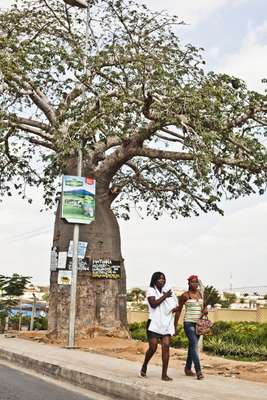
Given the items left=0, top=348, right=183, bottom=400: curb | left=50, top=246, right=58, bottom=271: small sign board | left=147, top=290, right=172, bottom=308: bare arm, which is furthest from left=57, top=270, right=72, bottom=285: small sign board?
left=147, top=290, right=172, bottom=308: bare arm

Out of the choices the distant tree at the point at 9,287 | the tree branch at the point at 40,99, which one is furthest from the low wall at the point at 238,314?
the tree branch at the point at 40,99

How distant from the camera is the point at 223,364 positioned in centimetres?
1210

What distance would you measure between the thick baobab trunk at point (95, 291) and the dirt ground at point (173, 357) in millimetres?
468

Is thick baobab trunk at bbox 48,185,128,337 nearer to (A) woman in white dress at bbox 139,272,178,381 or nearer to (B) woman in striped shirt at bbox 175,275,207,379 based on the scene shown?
(B) woman in striped shirt at bbox 175,275,207,379

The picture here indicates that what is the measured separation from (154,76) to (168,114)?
4.17 ft

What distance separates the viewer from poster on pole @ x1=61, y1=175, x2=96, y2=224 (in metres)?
16.2

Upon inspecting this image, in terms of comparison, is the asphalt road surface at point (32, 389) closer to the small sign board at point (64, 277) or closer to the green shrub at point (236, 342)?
the small sign board at point (64, 277)

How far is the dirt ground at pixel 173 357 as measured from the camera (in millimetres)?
10703

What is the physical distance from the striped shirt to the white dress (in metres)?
0.31

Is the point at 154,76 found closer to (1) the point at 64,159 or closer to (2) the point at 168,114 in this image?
(2) the point at 168,114

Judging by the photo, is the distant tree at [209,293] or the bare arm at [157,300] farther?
the distant tree at [209,293]

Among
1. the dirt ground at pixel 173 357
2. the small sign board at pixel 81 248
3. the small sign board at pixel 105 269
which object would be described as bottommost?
the dirt ground at pixel 173 357

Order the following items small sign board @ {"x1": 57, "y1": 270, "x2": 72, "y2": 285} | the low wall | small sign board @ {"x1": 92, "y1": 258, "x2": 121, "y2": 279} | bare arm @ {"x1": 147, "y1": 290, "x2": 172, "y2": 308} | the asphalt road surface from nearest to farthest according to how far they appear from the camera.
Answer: the asphalt road surface < bare arm @ {"x1": 147, "y1": 290, "x2": 172, "y2": 308} < small sign board @ {"x1": 57, "y1": 270, "x2": 72, "y2": 285} < small sign board @ {"x1": 92, "y1": 258, "x2": 121, "y2": 279} < the low wall

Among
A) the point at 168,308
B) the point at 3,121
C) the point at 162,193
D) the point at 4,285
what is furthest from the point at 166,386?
the point at 4,285
